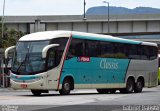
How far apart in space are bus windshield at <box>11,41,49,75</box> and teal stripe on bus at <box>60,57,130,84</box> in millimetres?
1565

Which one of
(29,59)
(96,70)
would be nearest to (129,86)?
(96,70)

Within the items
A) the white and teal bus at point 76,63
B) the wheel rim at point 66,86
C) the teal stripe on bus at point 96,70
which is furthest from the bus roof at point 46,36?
the wheel rim at point 66,86

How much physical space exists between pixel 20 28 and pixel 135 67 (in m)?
44.1

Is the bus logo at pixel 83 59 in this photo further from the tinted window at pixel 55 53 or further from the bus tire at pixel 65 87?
the tinted window at pixel 55 53

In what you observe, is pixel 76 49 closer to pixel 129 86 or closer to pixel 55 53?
pixel 55 53

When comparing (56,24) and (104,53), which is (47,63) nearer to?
(104,53)

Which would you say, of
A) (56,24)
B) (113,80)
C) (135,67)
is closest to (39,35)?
(113,80)

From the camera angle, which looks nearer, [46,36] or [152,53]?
[46,36]

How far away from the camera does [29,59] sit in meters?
26.1

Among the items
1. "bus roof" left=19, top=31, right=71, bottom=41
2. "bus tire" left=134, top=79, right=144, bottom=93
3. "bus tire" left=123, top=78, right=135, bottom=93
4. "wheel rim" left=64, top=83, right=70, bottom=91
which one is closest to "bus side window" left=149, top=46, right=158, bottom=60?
"bus tire" left=134, top=79, right=144, bottom=93

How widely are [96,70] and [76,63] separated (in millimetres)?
2489

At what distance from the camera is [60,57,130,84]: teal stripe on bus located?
27430 millimetres

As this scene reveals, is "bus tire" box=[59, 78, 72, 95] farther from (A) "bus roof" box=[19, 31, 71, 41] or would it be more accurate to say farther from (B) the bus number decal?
(B) the bus number decal

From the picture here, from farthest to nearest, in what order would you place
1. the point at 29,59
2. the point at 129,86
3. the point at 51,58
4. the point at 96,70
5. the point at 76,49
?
the point at 129,86 → the point at 96,70 → the point at 76,49 → the point at 51,58 → the point at 29,59
